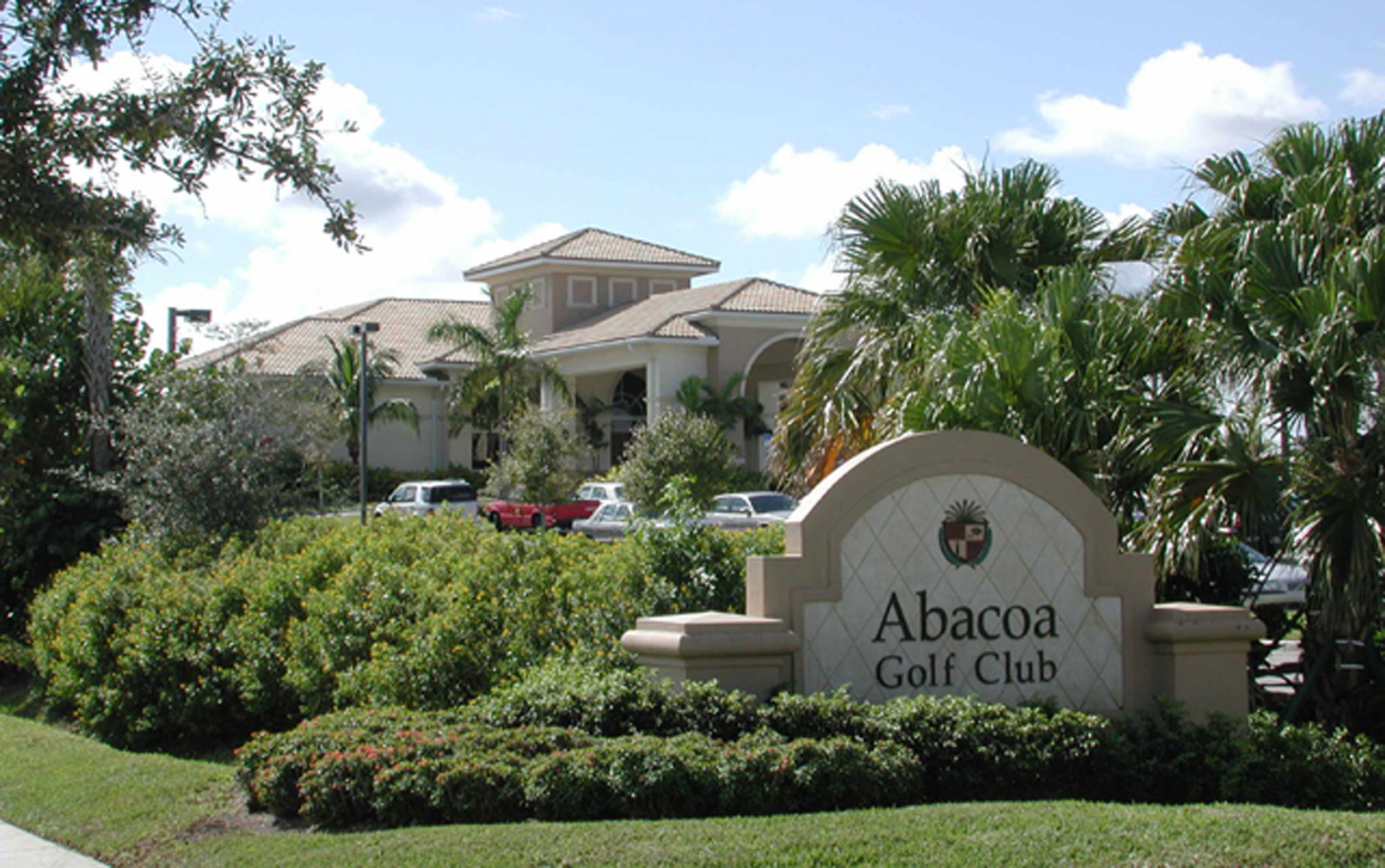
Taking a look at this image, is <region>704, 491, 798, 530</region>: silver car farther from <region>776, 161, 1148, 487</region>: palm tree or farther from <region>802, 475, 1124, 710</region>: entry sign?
<region>802, 475, 1124, 710</region>: entry sign

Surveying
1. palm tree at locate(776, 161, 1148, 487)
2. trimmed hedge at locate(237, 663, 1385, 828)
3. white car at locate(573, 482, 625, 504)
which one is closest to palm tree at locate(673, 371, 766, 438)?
white car at locate(573, 482, 625, 504)

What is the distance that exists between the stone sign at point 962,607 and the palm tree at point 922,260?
4.49m

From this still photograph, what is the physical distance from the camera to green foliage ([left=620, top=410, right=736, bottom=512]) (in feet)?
114

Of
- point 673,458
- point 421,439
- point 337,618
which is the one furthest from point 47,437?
point 421,439

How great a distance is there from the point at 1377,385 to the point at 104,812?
9.24 m

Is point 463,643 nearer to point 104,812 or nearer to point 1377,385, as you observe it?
point 104,812

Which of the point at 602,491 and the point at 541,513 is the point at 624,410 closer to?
the point at 602,491

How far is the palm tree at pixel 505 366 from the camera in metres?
44.9

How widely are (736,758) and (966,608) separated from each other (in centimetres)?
247

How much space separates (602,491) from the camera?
38.6 meters

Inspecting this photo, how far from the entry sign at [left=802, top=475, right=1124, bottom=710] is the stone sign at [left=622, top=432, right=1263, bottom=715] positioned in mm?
10

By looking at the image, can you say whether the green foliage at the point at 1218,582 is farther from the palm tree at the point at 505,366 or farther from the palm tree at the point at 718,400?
the palm tree at the point at 505,366

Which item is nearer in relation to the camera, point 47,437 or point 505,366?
point 47,437

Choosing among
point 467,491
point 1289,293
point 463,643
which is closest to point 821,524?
point 463,643
